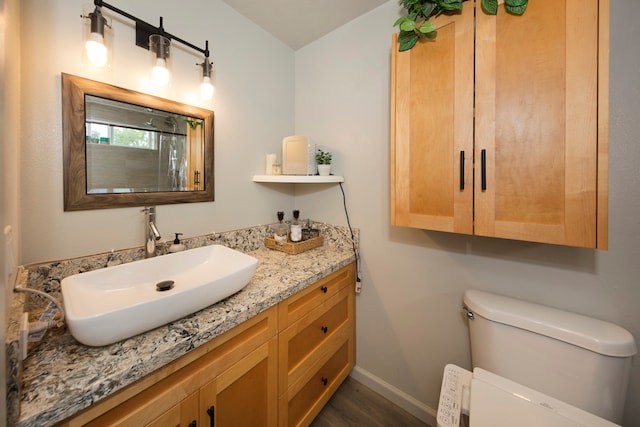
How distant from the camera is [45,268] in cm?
89

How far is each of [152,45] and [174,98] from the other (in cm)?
22

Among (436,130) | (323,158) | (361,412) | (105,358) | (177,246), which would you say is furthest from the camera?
(323,158)

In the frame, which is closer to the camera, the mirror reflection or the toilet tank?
the toilet tank

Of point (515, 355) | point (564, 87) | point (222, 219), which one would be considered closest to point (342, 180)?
point (222, 219)

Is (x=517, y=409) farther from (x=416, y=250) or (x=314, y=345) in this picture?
(x=314, y=345)

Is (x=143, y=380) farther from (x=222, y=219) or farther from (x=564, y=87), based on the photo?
(x=564, y=87)

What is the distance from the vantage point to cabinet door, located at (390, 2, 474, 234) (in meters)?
0.98

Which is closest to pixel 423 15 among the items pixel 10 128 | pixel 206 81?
pixel 206 81

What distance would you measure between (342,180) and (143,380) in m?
1.33

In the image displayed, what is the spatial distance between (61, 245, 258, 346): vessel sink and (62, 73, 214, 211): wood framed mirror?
31 centimetres

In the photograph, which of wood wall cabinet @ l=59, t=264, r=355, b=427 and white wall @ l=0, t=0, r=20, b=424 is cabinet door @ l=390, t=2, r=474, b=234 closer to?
wood wall cabinet @ l=59, t=264, r=355, b=427

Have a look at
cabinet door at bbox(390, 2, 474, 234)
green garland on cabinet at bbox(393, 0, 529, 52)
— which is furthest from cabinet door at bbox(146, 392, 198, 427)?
green garland on cabinet at bbox(393, 0, 529, 52)

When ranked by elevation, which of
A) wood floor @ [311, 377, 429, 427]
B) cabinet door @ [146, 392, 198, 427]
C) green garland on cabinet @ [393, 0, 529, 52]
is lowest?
wood floor @ [311, 377, 429, 427]

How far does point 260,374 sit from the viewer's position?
97 centimetres
